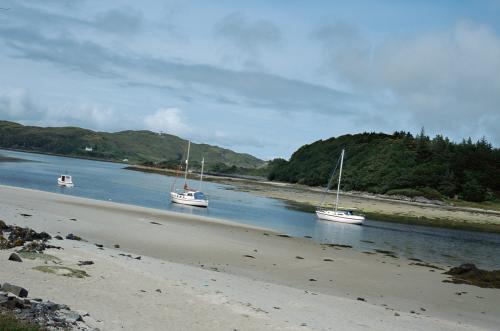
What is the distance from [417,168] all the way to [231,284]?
5167 inches

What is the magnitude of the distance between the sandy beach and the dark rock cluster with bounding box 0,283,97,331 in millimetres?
508

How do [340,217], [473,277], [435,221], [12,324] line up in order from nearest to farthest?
1. [12,324]
2. [473,277]
3. [340,217]
4. [435,221]

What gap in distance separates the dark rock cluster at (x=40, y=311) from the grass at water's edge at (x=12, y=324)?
0.23 meters

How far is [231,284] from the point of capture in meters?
16.8


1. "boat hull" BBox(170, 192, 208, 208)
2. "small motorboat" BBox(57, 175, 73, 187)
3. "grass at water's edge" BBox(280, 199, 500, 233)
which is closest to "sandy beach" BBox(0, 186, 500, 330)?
"boat hull" BBox(170, 192, 208, 208)

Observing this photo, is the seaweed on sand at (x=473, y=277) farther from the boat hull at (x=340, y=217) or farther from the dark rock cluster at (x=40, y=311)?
the boat hull at (x=340, y=217)

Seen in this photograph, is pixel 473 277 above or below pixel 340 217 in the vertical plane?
below

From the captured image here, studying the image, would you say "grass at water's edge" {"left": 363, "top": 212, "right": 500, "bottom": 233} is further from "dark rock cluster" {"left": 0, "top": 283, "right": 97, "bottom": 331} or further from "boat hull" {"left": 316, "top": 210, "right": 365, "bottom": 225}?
"dark rock cluster" {"left": 0, "top": 283, "right": 97, "bottom": 331}

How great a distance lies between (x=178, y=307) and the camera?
12.6m

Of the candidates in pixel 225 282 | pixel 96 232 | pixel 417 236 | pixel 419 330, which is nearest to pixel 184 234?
pixel 96 232

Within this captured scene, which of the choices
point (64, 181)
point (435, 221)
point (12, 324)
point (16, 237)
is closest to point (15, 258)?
point (16, 237)

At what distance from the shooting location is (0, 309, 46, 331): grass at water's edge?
786cm

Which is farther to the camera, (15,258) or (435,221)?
(435,221)

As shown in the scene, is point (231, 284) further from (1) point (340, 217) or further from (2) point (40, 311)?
(1) point (340, 217)
